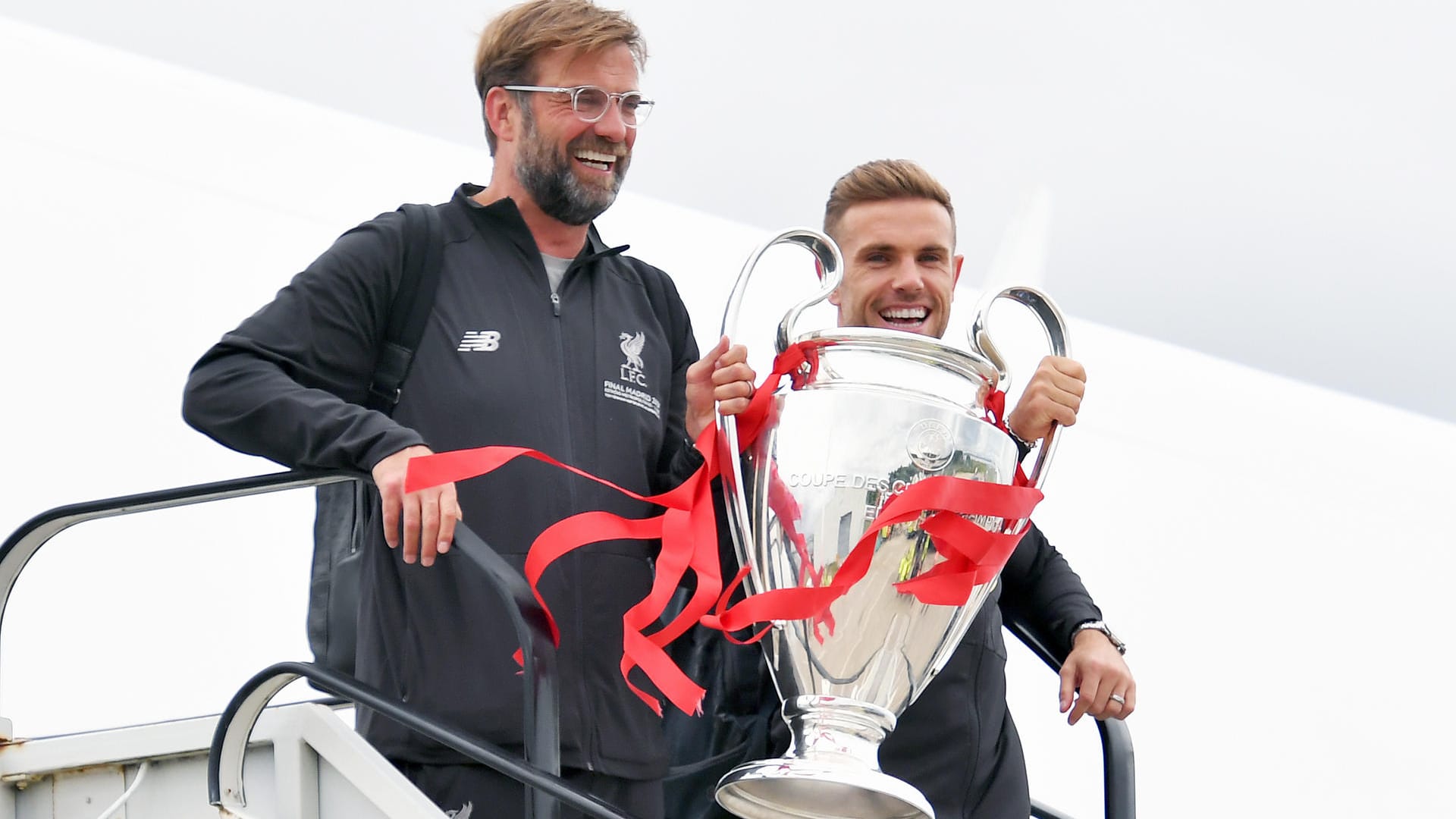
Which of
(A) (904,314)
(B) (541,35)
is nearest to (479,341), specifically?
(B) (541,35)

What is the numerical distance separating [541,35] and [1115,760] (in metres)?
1.16

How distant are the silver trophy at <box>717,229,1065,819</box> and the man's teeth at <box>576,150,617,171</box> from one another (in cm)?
40

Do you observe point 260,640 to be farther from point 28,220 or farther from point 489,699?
point 489,699

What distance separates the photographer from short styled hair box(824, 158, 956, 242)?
210 cm

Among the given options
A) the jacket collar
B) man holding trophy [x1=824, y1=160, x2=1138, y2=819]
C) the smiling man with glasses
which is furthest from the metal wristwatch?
the jacket collar

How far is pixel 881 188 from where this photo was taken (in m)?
2.11

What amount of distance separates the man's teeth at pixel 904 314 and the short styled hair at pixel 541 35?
0.45 m

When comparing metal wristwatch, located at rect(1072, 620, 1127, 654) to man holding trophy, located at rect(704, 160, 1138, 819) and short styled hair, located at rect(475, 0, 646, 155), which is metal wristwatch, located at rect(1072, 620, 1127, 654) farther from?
short styled hair, located at rect(475, 0, 646, 155)

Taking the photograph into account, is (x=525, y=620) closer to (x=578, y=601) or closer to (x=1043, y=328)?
(x=578, y=601)

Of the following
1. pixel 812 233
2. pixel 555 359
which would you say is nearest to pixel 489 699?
pixel 555 359

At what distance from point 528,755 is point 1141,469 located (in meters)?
3.73

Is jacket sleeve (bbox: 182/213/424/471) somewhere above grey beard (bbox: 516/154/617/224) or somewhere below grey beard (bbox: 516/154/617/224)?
below

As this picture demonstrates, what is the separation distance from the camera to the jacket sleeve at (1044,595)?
6.66 ft

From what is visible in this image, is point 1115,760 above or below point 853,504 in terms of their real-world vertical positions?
below
